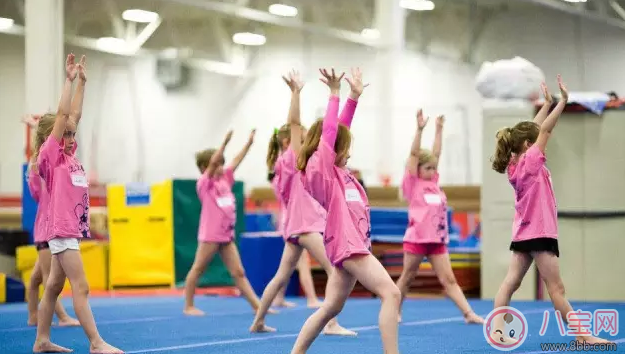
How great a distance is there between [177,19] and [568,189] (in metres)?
20.6

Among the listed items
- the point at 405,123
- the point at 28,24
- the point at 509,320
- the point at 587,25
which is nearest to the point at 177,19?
the point at 405,123

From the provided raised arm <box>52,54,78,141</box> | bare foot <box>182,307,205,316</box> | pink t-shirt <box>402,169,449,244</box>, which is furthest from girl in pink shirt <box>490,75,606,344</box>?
bare foot <box>182,307,205,316</box>

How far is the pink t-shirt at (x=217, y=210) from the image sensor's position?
9938 mm

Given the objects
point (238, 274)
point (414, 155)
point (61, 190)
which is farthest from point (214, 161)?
point (61, 190)

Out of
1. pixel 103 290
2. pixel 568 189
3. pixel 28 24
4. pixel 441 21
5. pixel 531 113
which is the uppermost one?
pixel 441 21

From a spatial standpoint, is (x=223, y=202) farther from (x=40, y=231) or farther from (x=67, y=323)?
(x=40, y=231)

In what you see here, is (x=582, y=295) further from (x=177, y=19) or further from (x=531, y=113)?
(x=177, y=19)

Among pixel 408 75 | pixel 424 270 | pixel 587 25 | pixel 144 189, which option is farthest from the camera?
pixel 408 75

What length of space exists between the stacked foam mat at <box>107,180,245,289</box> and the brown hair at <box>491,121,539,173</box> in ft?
25.3

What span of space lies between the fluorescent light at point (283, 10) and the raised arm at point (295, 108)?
21976 millimetres

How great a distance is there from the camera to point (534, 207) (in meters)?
6.93

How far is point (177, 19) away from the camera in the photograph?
100 ft

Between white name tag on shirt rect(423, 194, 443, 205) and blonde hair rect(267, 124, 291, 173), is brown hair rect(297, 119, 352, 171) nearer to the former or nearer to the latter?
blonde hair rect(267, 124, 291, 173)

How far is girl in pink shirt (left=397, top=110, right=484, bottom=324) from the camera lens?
9125mm
